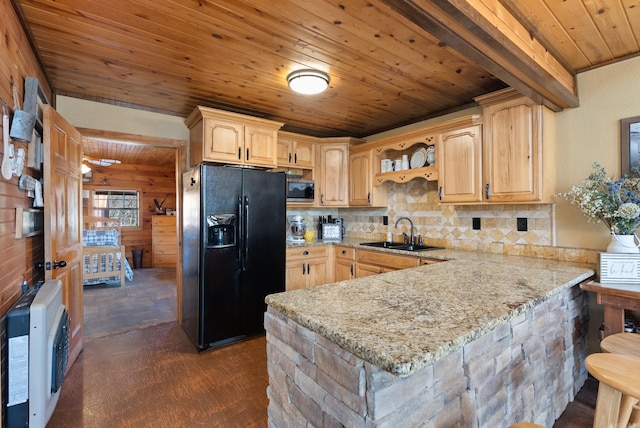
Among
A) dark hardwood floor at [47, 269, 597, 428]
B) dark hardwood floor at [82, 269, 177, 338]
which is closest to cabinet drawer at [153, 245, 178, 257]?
dark hardwood floor at [82, 269, 177, 338]

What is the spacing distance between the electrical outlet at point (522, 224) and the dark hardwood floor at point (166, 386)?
118 centimetres

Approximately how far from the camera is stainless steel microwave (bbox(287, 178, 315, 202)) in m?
3.78

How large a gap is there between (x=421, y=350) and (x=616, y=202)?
200 centimetres

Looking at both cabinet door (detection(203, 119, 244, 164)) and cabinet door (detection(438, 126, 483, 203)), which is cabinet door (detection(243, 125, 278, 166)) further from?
cabinet door (detection(438, 126, 483, 203))

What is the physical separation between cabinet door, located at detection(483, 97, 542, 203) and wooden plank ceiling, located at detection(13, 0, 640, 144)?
0.63 feet

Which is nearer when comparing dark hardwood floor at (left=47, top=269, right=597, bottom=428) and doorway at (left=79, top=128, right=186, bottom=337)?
dark hardwood floor at (left=47, top=269, right=597, bottom=428)

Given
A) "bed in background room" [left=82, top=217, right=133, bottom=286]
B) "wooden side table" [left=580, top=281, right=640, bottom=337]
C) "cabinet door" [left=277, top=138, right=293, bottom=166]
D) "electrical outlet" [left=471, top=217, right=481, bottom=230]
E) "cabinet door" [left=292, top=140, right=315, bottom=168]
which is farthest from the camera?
"bed in background room" [left=82, top=217, right=133, bottom=286]

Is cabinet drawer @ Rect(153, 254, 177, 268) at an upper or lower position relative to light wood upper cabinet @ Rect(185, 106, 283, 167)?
lower

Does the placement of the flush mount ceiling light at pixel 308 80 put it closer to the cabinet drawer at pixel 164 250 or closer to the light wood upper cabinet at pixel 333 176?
the light wood upper cabinet at pixel 333 176

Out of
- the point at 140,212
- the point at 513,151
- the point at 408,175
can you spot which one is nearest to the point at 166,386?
the point at 408,175

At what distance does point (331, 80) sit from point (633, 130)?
2174 mm

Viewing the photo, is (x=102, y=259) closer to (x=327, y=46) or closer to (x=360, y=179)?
(x=360, y=179)

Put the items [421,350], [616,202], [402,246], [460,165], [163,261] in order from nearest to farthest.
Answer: [421,350] < [616,202] < [460,165] < [402,246] < [163,261]

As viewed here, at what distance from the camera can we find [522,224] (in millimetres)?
2713
